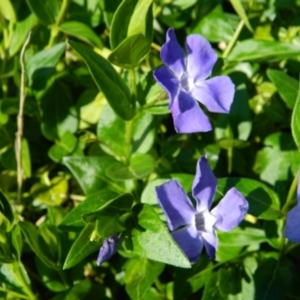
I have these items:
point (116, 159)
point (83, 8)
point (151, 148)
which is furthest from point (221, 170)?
point (83, 8)

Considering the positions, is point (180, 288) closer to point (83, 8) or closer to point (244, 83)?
point (244, 83)

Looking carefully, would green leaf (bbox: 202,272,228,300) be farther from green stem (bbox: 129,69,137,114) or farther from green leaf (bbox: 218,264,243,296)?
green stem (bbox: 129,69,137,114)

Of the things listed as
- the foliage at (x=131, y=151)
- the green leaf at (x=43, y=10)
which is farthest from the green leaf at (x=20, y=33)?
the green leaf at (x=43, y=10)

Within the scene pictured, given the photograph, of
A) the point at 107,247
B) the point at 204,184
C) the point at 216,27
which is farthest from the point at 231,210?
the point at 216,27

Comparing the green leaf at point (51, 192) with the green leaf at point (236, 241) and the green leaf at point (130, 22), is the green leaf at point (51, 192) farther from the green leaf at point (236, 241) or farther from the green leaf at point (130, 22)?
the green leaf at point (130, 22)

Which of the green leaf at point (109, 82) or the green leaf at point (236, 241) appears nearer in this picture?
the green leaf at point (109, 82)

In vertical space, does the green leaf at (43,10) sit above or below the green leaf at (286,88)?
above

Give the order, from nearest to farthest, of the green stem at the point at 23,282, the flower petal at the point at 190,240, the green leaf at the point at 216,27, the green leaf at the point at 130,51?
1. the green leaf at the point at 130,51
2. the flower petal at the point at 190,240
3. the green stem at the point at 23,282
4. the green leaf at the point at 216,27
